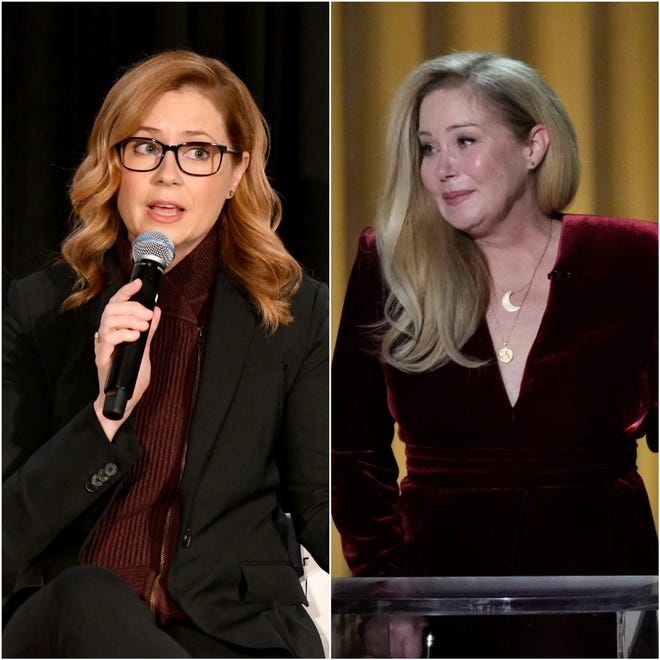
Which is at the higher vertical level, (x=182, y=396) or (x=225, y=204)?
(x=225, y=204)

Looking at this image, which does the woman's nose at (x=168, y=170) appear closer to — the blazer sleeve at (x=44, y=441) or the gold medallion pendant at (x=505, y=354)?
the blazer sleeve at (x=44, y=441)

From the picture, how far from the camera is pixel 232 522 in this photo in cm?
276

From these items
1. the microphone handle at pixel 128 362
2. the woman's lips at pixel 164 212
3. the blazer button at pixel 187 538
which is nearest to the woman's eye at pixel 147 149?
the woman's lips at pixel 164 212

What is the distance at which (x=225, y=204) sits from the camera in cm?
294

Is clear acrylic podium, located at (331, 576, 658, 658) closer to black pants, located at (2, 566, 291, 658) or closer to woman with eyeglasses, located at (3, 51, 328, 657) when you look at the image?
woman with eyeglasses, located at (3, 51, 328, 657)

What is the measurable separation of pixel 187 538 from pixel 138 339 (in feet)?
2.04

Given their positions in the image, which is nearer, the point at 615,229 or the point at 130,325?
the point at 130,325

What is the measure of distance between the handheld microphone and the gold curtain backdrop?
2.34 ft

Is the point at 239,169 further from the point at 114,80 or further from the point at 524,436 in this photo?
the point at 524,436

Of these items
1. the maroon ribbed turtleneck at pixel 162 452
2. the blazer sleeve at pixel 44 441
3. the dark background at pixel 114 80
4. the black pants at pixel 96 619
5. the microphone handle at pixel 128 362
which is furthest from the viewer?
the dark background at pixel 114 80

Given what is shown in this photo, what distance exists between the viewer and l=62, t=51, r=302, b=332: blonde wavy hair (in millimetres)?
2850

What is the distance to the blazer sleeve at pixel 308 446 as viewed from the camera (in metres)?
2.90

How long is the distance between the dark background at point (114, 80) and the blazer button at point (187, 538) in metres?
0.80

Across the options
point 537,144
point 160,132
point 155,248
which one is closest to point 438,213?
point 537,144
